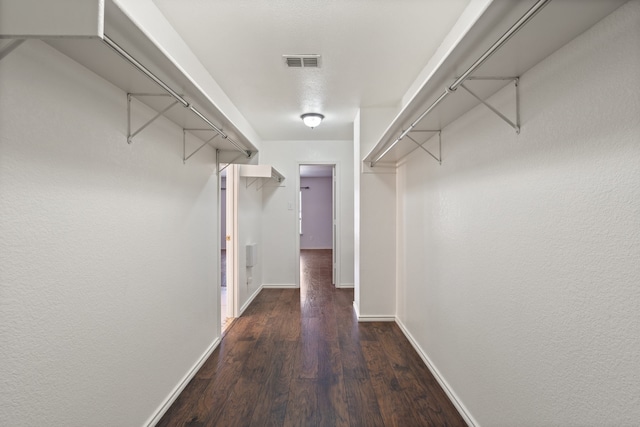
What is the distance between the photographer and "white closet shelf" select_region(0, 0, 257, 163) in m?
0.70

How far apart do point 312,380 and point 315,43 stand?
2369mm

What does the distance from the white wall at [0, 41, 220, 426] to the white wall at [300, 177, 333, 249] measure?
7.94m

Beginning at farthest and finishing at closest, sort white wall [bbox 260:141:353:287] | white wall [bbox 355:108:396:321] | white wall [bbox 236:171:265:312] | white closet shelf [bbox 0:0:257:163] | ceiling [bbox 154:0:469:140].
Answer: white wall [bbox 260:141:353:287] → white wall [bbox 236:171:265:312] → white wall [bbox 355:108:396:321] → ceiling [bbox 154:0:469:140] → white closet shelf [bbox 0:0:257:163]

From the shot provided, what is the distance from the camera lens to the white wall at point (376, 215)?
3229 millimetres

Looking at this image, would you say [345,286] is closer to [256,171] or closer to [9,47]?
[256,171]

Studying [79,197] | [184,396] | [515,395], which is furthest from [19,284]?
[515,395]

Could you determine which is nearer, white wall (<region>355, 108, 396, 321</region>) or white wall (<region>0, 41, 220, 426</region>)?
white wall (<region>0, 41, 220, 426</region>)

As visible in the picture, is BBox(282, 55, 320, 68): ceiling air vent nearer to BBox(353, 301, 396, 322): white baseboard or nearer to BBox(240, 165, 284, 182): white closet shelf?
BBox(240, 165, 284, 182): white closet shelf

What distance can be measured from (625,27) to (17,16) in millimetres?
1585

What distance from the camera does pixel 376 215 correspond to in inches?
127

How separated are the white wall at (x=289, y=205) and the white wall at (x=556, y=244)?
291 centimetres

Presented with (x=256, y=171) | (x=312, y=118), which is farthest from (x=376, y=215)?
(x=256, y=171)

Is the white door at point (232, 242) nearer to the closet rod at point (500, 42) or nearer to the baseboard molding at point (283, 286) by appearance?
the baseboard molding at point (283, 286)

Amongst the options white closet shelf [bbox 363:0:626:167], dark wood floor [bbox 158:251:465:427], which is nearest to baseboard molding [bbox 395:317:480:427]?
dark wood floor [bbox 158:251:465:427]
